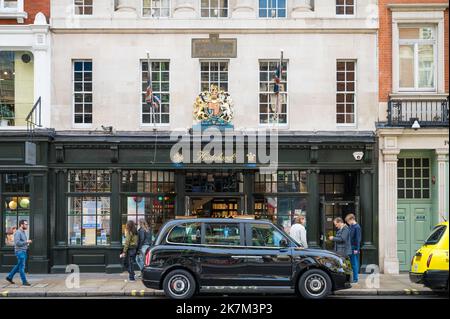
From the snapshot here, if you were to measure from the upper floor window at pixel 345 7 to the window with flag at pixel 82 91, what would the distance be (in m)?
7.90

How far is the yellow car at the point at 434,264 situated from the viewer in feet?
48.1

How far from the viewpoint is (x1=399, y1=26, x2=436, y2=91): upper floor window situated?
65.6 feet

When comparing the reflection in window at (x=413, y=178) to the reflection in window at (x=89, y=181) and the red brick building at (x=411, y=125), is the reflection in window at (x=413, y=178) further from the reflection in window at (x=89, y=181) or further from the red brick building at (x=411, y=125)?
the reflection in window at (x=89, y=181)

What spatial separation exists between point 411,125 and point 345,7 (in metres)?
4.22

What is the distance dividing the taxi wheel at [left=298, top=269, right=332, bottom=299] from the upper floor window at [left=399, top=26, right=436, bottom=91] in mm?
7891

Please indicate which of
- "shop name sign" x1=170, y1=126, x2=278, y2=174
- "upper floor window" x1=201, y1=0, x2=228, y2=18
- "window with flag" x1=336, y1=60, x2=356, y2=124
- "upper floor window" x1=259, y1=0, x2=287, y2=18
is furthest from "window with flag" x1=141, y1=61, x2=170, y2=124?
"window with flag" x1=336, y1=60, x2=356, y2=124

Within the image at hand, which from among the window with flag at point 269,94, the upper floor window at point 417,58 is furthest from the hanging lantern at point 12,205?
the upper floor window at point 417,58

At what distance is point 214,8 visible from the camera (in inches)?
798

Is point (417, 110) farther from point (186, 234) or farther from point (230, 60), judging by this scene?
point (186, 234)

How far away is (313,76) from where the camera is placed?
20016mm

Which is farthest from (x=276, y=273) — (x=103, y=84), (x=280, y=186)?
(x=103, y=84)

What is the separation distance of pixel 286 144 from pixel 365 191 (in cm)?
278

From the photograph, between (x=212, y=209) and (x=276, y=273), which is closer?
(x=276, y=273)

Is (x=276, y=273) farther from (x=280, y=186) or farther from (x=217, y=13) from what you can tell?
(x=217, y=13)
